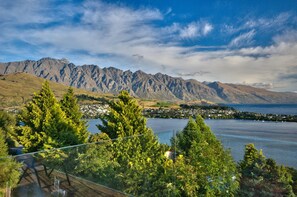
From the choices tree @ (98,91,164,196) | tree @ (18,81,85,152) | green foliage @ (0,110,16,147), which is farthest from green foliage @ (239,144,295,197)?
green foliage @ (0,110,16,147)

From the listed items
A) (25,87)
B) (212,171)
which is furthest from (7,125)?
(25,87)

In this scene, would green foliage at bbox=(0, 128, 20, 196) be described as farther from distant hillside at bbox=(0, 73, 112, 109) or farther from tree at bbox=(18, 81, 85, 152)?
distant hillside at bbox=(0, 73, 112, 109)

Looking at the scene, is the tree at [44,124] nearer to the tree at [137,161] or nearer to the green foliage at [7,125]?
the green foliage at [7,125]

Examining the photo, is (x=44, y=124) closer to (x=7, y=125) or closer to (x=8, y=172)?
(x=8, y=172)

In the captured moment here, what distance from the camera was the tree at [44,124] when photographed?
49.5 ft

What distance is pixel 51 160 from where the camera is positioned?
138 inches

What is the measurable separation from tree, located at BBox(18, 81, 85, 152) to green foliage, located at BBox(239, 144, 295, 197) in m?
11.4

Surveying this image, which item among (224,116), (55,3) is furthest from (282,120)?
(55,3)

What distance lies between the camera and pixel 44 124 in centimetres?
1625

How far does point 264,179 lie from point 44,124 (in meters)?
14.9

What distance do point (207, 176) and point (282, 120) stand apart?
76423 millimetres

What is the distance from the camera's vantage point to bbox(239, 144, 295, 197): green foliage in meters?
3.34

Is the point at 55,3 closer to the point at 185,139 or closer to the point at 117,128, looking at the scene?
the point at 117,128

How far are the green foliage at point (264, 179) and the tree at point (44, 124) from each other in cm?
1139
